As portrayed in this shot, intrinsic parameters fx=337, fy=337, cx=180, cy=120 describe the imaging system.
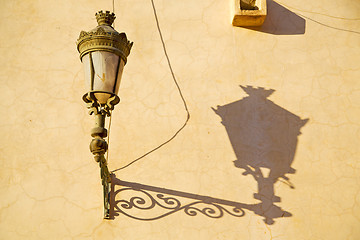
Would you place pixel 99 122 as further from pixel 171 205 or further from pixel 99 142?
pixel 171 205

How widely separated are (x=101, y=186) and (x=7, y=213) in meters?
0.76

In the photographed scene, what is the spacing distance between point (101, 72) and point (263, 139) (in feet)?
5.04

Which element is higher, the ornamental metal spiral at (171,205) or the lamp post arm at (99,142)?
the lamp post arm at (99,142)

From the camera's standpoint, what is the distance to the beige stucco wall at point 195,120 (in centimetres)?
273

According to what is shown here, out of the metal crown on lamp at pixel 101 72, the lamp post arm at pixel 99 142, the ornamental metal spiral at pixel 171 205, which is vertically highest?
the metal crown on lamp at pixel 101 72

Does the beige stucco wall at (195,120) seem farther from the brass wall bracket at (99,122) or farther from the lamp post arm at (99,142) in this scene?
the brass wall bracket at (99,122)

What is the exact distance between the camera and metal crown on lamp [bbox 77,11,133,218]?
7.29 feet

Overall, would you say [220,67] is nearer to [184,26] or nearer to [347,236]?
[184,26]

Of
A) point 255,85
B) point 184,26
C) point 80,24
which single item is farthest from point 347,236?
point 80,24

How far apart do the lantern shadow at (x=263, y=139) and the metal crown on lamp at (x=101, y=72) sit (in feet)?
3.64

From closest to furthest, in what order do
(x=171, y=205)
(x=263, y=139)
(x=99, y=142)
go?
(x=99, y=142)
(x=171, y=205)
(x=263, y=139)

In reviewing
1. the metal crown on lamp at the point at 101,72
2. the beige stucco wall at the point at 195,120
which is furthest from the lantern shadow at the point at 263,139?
the metal crown on lamp at the point at 101,72

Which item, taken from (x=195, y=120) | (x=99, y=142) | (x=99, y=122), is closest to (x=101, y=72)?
(x=99, y=122)

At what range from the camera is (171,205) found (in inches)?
108
